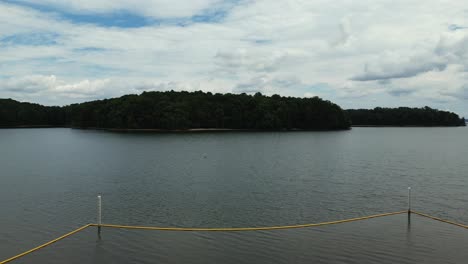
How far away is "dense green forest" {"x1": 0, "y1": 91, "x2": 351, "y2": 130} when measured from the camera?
155125 millimetres

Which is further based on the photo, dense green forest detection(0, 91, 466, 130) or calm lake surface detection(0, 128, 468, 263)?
dense green forest detection(0, 91, 466, 130)

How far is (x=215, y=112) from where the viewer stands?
165 metres

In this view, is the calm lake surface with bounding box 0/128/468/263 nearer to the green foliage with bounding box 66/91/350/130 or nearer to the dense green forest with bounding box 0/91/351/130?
the dense green forest with bounding box 0/91/351/130

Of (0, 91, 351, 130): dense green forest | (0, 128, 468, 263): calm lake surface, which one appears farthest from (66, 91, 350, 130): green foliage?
(0, 128, 468, 263): calm lake surface

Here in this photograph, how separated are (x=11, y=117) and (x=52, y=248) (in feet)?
674

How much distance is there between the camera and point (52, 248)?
16156 mm

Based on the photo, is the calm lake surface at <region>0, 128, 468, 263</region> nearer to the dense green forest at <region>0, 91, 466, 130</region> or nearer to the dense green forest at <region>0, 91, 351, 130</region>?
the dense green forest at <region>0, 91, 351, 130</region>

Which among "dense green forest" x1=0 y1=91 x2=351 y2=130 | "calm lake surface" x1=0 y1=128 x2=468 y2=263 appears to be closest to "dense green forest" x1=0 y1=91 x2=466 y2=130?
"dense green forest" x1=0 y1=91 x2=351 y2=130

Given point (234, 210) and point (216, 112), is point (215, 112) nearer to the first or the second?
point (216, 112)

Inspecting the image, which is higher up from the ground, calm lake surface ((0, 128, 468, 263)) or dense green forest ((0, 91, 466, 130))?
dense green forest ((0, 91, 466, 130))

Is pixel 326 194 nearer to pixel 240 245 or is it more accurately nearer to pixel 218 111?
pixel 240 245

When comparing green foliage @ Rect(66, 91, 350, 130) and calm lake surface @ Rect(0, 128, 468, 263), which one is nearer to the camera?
calm lake surface @ Rect(0, 128, 468, 263)

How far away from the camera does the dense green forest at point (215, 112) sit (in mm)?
155125

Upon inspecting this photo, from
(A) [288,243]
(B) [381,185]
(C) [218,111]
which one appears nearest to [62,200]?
(A) [288,243]
